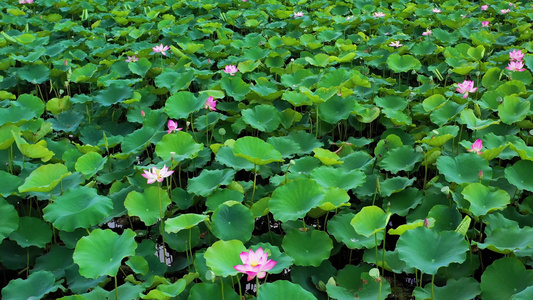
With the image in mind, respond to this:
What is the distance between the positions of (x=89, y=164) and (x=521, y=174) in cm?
163

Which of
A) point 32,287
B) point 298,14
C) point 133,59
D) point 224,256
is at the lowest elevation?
point 298,14

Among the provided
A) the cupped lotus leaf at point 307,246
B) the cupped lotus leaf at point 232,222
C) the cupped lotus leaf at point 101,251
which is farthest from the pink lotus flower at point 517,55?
the cupped lotus leaf at point 101,251

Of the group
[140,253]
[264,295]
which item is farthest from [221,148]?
[264,295]

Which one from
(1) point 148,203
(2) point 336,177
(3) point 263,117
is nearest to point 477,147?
(2) point 336,177

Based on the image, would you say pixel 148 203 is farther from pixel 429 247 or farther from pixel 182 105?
pixel 429 247

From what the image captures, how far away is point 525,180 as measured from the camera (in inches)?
69.5

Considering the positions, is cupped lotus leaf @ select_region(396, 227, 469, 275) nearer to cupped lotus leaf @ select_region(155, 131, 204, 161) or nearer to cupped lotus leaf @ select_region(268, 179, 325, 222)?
cupped lotus leaf @ select_region(268, 179, 325, 222)

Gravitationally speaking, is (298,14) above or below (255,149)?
below

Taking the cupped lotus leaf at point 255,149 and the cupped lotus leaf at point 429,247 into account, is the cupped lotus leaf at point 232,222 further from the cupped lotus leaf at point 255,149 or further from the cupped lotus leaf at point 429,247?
the cupped lotus leaf at point 429,247

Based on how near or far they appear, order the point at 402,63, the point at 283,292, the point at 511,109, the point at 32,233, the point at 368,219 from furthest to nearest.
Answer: the point at 402,63 → the point at 511,109 → the point at 32,233 → the point at 368,219 → the point at 283,292

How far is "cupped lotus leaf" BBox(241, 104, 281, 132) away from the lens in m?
2.27

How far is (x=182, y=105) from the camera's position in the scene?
2393 mm

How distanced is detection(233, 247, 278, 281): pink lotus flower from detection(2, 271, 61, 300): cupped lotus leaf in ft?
1.98

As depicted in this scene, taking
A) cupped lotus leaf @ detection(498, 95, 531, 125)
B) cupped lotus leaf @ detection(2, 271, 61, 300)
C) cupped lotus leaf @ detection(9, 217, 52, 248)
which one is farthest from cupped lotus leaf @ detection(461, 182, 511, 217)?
cupped lotus leaf @ detection(9, 217, 52, 248)
